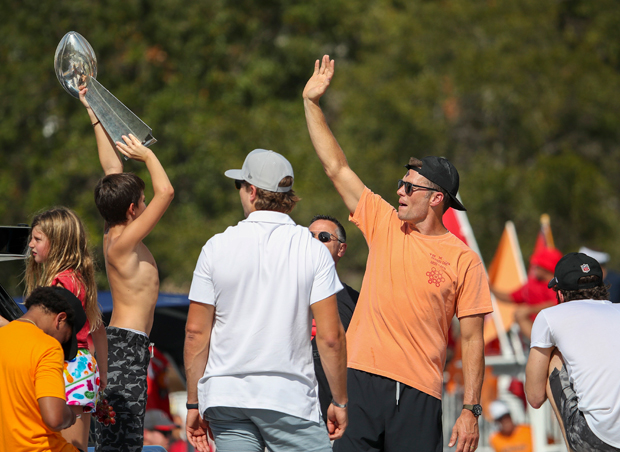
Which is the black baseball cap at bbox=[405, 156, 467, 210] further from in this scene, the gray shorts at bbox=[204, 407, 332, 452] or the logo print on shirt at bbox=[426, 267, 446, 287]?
the gray shorts at bbox=[204, 407, 332, 452]

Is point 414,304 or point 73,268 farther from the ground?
point 73,268

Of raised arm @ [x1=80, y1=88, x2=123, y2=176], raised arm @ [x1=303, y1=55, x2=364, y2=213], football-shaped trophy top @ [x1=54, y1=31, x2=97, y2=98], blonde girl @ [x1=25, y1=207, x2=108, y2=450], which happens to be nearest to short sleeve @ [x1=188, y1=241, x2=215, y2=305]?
blonde girl @ [x1=25, y1=207, x2=108, y2=450]

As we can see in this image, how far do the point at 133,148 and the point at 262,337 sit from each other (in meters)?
1.36

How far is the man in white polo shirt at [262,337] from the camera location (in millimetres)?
3150

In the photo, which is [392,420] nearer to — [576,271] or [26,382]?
[576,271]

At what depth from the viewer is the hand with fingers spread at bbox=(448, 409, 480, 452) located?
3.69 meters

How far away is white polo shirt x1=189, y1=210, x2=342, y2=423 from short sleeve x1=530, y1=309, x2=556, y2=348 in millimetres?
1302

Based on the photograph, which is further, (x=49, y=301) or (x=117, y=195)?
(x=117, y=195)

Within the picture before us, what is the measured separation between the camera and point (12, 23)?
1656cm

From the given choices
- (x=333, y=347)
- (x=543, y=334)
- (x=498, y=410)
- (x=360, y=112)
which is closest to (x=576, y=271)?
(x=543, y=334)

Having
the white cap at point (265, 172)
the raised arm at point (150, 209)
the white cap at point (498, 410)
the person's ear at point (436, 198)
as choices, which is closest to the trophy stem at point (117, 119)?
the raised arm at point (150, 209)

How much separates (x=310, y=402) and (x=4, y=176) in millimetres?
14592

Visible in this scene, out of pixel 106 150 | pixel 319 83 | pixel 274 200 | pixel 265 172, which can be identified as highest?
pixel 319 83

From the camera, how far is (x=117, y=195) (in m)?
3.97
